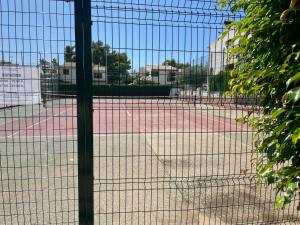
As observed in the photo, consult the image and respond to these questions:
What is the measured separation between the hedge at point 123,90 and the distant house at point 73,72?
0.08 metres

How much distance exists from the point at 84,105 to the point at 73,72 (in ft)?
1.26

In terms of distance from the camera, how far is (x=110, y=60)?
3.26 m

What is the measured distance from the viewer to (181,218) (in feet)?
12.9

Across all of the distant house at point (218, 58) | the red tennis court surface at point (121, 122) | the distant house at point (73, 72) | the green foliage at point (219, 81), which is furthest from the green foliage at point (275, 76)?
the distant house at point (73, 72)

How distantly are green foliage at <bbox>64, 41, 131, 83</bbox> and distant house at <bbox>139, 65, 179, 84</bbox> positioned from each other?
0.20 meters

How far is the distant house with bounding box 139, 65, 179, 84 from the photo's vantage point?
3.33 metres

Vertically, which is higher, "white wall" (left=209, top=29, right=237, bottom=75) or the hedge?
"white wall" (left=209, top=29, right=237, bottom=75)

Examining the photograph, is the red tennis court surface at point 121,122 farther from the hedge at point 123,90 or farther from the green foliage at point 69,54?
the green foliage at point 69,54

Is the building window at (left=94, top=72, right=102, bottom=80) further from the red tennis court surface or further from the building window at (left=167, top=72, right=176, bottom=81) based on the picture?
the building window at (left=167, top=72, right=176, bottom=81)

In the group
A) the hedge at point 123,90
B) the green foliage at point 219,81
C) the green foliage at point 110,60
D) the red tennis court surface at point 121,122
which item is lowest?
the red tennis court surface at point 121,122

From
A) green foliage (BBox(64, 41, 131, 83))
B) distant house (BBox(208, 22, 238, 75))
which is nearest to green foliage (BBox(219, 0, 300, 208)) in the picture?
distant house (BBox(208, 22, 238, 75))

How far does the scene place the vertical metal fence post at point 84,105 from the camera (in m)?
2.88

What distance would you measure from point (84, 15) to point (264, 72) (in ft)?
5.63

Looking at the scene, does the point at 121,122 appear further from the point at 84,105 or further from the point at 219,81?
the point at 84,105
